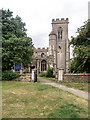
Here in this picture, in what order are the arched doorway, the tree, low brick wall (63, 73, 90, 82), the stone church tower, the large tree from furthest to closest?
the stone church tower < the arched doorway < the large tree < low brick wall (63, 73, 90, 82) < the tree

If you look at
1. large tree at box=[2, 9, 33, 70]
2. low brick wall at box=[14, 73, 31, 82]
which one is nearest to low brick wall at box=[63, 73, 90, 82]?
low brick wall at box=[14, 73, 31, 82]

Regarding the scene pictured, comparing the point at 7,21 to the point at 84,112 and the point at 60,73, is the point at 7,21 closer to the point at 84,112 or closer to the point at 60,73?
the point at 60,73

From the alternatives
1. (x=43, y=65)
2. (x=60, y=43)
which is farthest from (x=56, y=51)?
(x=43, y=65)

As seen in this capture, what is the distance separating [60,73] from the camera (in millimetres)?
12633

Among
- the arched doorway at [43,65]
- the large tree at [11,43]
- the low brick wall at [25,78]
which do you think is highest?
the large tree at [11,43]

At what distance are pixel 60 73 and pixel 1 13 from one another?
11983mm

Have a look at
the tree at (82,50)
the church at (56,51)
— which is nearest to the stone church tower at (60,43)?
the church at (56,51)

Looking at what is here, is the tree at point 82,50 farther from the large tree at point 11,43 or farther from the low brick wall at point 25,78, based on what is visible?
the large tree at point 11,43

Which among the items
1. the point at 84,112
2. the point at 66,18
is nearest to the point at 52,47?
the point at 66,18

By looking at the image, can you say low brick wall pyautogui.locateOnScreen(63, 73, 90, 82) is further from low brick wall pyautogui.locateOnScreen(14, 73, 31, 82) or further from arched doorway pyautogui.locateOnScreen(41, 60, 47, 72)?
arched doorway pyautogui.locateOnScreen(41, 60, 47, 72)

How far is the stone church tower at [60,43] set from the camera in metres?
32.8

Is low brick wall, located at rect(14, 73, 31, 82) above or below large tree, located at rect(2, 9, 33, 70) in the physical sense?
below

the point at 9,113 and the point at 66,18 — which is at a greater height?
the point at 66,18

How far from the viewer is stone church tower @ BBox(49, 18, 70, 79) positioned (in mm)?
32844
